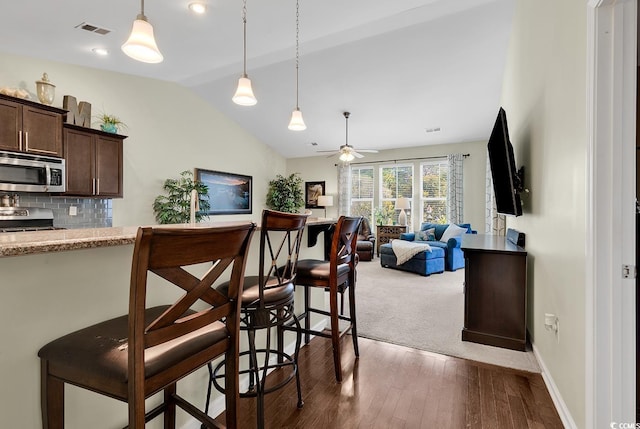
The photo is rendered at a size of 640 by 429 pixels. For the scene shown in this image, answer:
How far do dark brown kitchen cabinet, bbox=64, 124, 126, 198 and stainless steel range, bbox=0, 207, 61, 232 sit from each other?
0.35 metres

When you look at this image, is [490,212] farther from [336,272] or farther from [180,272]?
[180,272]

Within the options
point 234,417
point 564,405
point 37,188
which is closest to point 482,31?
point 564,405

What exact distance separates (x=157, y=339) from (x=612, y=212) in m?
1.76

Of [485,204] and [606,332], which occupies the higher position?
[485,204]

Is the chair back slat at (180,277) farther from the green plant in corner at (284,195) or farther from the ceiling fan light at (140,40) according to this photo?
the green plant in corner at (284,195)

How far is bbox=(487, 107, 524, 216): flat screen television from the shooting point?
2.48m

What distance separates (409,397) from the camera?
6.11 ft

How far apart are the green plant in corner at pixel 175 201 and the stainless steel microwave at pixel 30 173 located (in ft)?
5.00

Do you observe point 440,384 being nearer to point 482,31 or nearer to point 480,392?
point 480,392

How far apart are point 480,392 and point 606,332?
0.94m

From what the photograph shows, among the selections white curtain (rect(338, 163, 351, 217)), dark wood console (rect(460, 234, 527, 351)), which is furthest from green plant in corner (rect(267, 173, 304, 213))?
dark wood console (rect(460, 234, 527, 351))

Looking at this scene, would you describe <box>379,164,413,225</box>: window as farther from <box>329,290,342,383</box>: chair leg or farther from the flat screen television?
<box>329,290,342,383</box>: chair leg

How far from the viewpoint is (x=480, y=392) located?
6.31ft

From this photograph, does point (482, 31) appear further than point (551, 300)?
Yes
